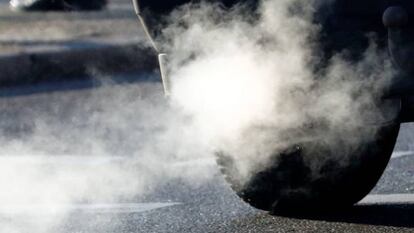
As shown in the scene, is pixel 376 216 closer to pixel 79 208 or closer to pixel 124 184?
pixel 79 208

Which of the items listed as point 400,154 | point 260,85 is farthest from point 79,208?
point 400,154

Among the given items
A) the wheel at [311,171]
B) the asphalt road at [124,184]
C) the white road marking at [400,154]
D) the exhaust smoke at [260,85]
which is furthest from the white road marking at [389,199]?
the white road marking at [400,154]

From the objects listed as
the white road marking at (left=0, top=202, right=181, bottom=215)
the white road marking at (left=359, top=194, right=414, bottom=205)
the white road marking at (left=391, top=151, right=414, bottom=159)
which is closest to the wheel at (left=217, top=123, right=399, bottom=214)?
the white road marking at (left=359, top=194, right=414, bottom=205)

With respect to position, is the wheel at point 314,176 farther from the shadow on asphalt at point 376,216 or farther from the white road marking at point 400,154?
the white road marking at point 400,154

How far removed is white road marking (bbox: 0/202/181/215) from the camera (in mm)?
5632

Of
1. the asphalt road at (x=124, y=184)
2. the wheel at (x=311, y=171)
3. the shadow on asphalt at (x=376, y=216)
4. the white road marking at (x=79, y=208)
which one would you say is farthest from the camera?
the white road marking at (x=79, y=208)

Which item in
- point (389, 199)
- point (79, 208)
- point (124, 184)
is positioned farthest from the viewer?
point (124, 184)

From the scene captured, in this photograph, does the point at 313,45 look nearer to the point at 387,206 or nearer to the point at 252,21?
the point at 252,21

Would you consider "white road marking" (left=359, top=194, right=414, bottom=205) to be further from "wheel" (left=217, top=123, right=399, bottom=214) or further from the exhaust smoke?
the exhaust smoke

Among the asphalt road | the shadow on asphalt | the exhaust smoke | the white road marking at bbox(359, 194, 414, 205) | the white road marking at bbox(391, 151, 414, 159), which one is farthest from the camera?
the white road marking at bbox(391, 151, 414, 159)

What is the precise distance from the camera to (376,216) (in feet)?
Answer: 16.7

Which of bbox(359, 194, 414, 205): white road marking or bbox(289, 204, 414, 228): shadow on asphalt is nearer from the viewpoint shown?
bbox(289, 204, 414, 228): shadow on asphalt

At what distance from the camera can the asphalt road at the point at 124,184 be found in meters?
5.15

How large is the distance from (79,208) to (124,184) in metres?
0.75
